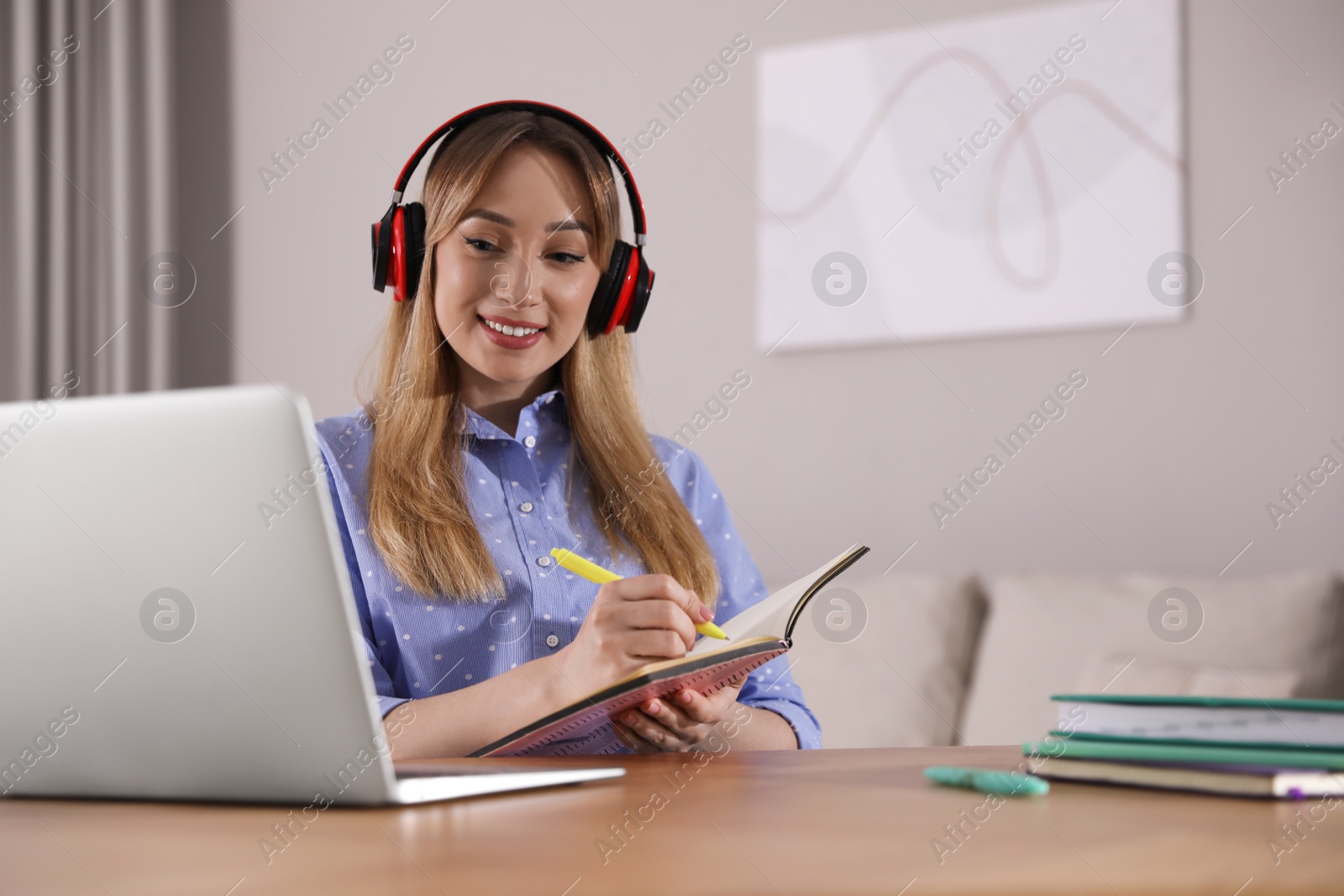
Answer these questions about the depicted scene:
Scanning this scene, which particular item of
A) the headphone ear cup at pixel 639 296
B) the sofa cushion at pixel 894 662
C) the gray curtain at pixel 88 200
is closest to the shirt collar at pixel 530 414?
the headphone ear cup at pixel 639 296

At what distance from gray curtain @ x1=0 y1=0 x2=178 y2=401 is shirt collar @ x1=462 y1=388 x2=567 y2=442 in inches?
74.0

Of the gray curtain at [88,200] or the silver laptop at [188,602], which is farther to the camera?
the gray curtain at [88,200]

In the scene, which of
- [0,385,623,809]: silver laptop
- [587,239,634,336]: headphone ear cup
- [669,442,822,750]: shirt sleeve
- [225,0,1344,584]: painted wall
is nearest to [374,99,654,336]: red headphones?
[587,239,634,336]: headphone ear cup

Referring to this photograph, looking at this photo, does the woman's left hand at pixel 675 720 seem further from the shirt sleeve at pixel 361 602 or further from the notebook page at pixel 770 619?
the shirt sleeve at pixel 361 602

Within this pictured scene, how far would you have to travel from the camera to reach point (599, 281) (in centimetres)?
143

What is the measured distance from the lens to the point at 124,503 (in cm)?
54

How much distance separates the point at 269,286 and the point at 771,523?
152 cm

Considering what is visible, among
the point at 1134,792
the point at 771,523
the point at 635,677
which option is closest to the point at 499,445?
the point at 635,677

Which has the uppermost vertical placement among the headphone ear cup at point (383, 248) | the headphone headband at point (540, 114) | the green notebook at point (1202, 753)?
the headphone headband at point (540, 114)

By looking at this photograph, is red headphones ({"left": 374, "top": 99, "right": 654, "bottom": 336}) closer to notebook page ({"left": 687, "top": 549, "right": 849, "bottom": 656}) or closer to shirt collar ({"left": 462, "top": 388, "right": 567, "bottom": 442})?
shirt collar ({"left": 462, "top": 388, "right": 567, "bottom": 442})

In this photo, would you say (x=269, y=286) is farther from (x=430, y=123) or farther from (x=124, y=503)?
(x=124, y=503)

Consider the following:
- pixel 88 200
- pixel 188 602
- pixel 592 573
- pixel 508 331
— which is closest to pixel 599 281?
pixel 508 331

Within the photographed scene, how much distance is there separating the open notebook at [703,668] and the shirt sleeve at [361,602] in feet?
0.85

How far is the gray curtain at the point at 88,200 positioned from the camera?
277 cm
